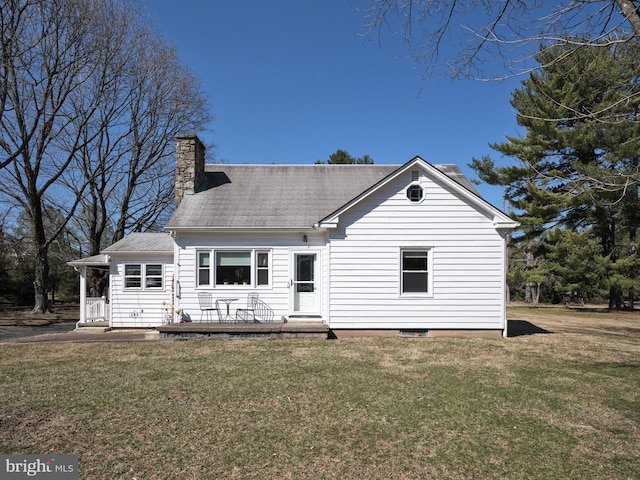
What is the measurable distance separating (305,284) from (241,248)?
240cm

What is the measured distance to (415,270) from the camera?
12.7 meters

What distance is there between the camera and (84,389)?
22.9 ft

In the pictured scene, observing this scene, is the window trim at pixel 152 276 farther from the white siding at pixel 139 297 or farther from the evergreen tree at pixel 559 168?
the evergreen tree at pixel 559 168

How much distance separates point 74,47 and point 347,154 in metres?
21.1

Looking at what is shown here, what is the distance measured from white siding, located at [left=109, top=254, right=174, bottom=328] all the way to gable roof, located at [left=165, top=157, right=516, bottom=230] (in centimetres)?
239

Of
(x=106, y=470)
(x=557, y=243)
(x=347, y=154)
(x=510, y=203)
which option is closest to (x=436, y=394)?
(x=106, y=470)

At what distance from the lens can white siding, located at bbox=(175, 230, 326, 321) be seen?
1319cm

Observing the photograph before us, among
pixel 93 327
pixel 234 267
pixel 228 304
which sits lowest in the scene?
pixel 93 327

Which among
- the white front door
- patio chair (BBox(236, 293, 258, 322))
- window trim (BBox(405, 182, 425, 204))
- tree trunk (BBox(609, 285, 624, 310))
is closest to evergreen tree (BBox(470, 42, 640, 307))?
tree trunk (BBox(609, 285, 624, 310))

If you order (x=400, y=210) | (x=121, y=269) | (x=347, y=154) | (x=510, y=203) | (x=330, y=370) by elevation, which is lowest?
(x=330, y=370)

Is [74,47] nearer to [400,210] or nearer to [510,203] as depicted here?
[400,210]

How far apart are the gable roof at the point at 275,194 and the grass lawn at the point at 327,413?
4663 mm

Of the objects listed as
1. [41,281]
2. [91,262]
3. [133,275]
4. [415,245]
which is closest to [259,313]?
[133,275]

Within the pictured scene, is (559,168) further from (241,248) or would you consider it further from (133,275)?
(133,275)
